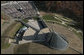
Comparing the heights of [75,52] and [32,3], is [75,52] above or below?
below

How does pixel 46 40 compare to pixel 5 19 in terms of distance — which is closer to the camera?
pixel 46 40

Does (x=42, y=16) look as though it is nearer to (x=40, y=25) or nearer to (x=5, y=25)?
(x=40, y=25)

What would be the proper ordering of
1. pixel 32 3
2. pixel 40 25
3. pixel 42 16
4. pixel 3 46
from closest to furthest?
pixel 3 46, pixel 40 25, pixel 42 16, pixel 32 3

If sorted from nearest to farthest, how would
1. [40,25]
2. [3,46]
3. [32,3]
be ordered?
[3,46] < [40,25] < [32,3]

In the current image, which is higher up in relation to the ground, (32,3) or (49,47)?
(32,3)

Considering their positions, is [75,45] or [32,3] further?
[32,3]

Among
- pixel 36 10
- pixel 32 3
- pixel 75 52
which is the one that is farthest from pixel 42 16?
pixel 75 52

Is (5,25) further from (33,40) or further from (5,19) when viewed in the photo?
(33,40)

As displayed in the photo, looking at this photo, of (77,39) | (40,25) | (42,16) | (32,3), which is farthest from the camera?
(32,3)

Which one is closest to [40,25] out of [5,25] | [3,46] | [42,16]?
[42,16]
